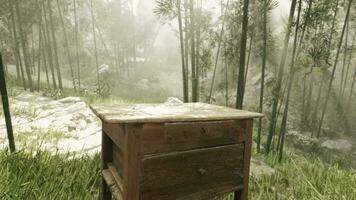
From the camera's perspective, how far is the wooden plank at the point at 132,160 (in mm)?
1590

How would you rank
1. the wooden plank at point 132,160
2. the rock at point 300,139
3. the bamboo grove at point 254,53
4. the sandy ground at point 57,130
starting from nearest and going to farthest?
1. the wooden plank at point 132,160
2. the sandy ground at point 57,130
3. the bamboo grove at point 254,53
4. the rock at point 300,139

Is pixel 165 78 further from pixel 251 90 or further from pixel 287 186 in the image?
pixel 287 186

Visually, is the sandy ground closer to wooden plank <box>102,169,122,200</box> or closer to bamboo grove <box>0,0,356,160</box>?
wooden plank <box>102,169,122,200</box>

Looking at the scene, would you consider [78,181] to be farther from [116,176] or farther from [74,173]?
[116,176]

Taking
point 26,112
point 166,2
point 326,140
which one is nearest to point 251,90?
point 326,140

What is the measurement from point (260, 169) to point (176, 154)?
279cm

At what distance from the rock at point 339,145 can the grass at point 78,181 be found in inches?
342

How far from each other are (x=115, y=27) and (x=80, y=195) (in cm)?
2397

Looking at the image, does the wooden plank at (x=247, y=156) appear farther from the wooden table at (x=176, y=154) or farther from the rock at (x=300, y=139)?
the rock at (x=300, y=139)

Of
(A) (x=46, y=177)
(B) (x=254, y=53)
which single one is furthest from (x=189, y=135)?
(B) (x=254, y=53)

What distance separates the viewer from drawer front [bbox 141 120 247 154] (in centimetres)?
165

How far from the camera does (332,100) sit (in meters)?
15.8

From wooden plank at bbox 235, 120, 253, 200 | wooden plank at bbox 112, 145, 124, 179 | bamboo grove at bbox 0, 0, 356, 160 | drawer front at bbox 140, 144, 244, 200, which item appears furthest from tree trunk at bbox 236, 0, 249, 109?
wooden plank at bbox 112, 145, 124, 179

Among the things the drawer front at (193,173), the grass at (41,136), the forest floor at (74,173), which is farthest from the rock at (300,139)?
the drawer front at (193,173)
